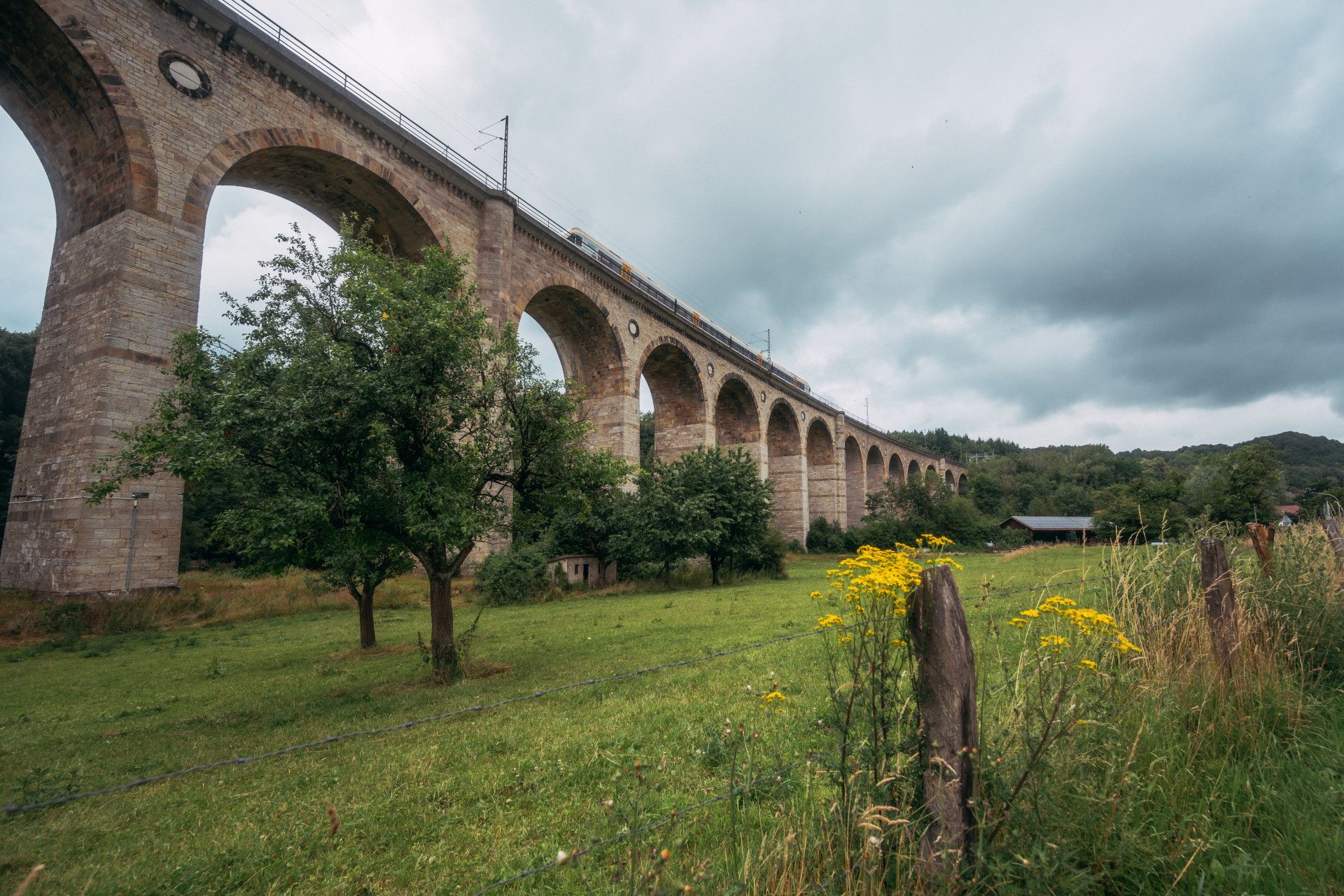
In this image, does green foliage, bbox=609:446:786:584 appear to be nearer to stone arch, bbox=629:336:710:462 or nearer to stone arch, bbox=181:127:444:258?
stone arch, bbox=629:336:710:462

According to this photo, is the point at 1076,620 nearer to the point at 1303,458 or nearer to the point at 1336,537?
the point at 1336,537

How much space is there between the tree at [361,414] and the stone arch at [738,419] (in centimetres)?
2663

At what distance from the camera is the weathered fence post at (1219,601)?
3.48 meters

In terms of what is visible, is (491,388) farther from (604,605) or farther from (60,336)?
(60,336)

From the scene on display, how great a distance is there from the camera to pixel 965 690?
1936mm

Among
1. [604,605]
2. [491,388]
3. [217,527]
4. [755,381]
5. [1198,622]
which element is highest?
[755,381]

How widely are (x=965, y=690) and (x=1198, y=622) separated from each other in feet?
9.51

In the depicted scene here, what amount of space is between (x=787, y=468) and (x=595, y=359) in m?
17.8

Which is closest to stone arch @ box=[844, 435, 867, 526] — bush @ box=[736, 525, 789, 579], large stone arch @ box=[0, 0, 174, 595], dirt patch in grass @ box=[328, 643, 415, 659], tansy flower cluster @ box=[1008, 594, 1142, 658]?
bush @ box=[736, 525, 789, 579]

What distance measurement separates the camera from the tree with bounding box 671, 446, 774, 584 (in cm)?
1867

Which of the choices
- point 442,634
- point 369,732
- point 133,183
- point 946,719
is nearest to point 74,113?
point 133,183

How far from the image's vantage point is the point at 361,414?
574 centimetres

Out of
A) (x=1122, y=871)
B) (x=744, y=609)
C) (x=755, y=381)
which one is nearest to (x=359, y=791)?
(x=1122, y=871)

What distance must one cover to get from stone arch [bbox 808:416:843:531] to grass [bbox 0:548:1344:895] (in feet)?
117
